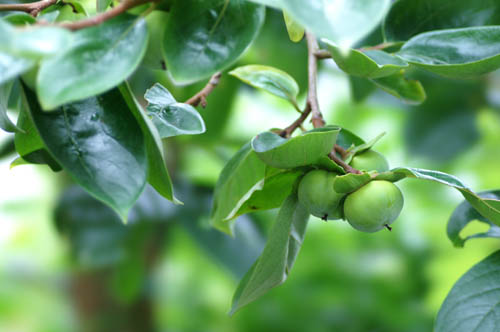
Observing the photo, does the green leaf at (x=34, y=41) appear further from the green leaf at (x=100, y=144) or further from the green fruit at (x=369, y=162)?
the green fruit at (x=369, y=162)

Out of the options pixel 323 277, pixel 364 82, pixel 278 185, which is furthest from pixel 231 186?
pixel 323 277

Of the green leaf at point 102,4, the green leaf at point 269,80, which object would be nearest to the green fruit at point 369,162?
the green leaf at point 269,80

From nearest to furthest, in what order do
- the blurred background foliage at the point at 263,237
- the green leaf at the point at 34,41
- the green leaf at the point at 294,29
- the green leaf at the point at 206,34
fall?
the green leaf at the point at 34,41 < the green leaf at the point at 206,34 < the green leaf at the point at 294,29 < the blurred background foliage at the point at 263,237

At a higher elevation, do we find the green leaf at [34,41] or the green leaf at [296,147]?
the green leaf at [34,41]

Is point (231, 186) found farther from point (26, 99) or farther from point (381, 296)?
point (381, 296)

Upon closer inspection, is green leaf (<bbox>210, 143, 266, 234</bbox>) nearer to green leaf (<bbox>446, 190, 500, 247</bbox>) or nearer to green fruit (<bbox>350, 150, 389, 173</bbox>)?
green fruit (<bbox>350, 150, 389, 173</bbox>)

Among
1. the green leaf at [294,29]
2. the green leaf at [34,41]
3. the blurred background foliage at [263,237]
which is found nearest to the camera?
the green leaf at [34,41]
